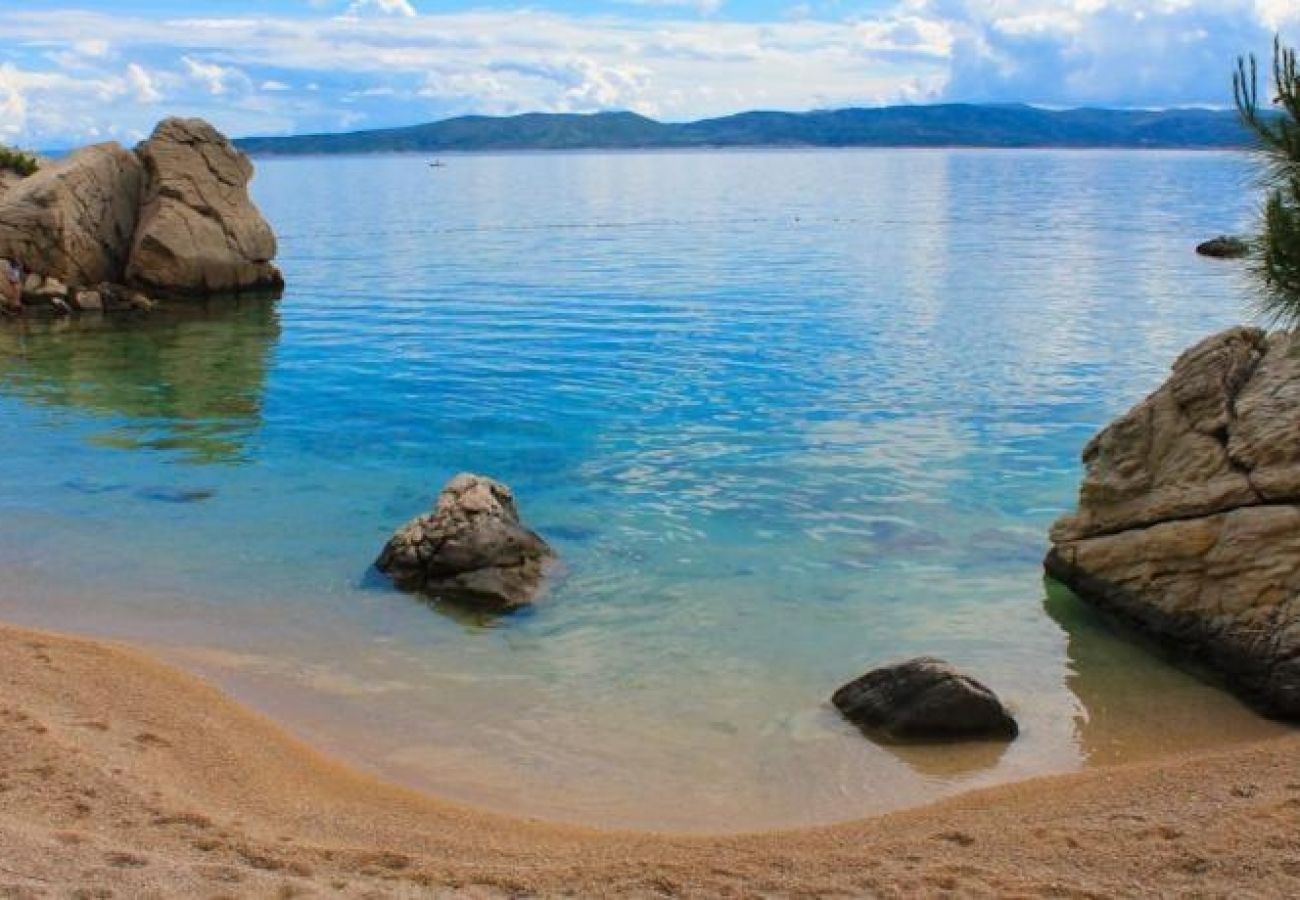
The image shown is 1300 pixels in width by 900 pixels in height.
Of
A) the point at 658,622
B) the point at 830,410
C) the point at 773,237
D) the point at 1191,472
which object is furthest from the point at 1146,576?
the point at 773,237

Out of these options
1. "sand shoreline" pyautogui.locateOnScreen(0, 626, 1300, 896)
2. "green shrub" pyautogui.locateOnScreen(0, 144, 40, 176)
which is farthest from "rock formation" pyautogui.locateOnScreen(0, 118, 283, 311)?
"sand shoreline" pyautogui.locateOnScreen(0, 626, 1300, 896)

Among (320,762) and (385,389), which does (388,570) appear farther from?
(385,389)

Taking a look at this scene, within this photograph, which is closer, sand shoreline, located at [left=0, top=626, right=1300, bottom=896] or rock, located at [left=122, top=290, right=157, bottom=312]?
sand shoreline, located at [left=0, top=626, right=1300, bottom=896]

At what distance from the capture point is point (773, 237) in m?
66.2

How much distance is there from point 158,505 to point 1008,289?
31550 millimetres

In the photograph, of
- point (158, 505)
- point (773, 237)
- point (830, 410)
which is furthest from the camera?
point (773, 237)

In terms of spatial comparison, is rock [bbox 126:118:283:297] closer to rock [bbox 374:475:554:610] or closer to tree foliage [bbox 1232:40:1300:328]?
rock [bbox 374:475:554:610]

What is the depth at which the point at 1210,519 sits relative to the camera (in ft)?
41.4

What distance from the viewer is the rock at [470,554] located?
14508mm

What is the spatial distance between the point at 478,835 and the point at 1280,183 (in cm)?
1098

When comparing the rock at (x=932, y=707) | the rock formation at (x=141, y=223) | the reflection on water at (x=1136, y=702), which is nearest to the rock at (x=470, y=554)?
the rock at (x=932, y=707)

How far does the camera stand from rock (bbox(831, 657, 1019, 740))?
11078mm

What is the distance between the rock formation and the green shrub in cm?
375

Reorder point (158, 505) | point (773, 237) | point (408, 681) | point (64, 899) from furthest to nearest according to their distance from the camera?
point (773, 237) → point (158, 505) → point (408, 681) → point (64, 899)
